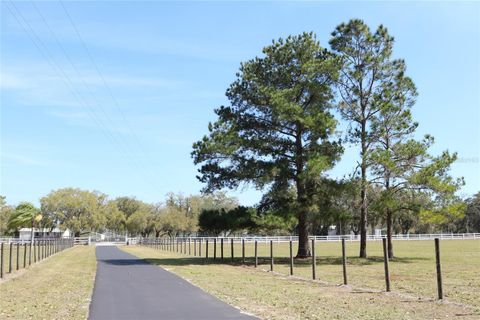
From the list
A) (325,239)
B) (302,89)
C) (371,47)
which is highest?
(371,47)

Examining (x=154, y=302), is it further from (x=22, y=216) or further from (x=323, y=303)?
(x=22, y=216)

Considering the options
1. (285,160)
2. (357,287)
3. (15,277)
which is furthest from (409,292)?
(285,160)

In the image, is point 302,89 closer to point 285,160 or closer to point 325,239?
point 285,160

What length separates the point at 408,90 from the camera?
108 feet

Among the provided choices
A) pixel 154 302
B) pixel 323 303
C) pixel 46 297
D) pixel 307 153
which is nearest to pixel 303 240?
pixel 307 153

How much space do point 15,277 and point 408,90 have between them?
25342 mm

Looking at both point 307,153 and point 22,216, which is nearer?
point 307,153

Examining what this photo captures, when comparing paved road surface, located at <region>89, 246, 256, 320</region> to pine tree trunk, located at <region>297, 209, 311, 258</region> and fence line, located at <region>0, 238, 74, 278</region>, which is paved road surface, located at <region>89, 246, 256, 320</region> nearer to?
fence line, located at <region>0, 238, 74, 278</region>

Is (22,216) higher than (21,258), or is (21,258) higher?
(22,216)

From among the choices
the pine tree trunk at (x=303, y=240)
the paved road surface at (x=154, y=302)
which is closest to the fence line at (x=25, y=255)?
the paved road surface at (x=154, y=302)

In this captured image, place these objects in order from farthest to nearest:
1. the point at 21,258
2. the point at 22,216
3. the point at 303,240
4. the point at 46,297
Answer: the point at 22,216, the point at 21,258, the point at 303,240, the point at 46,297

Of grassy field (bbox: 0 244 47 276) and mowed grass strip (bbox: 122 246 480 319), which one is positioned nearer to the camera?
mowed grass strip (bbox: 122 246 480 319)

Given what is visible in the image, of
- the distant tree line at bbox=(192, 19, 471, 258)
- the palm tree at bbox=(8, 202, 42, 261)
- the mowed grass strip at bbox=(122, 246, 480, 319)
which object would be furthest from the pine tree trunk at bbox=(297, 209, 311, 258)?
the palm tree at bbox=(8, 202, 42, 261)

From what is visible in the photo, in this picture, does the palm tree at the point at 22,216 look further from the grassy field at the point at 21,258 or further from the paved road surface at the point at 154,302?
the paved road surface at the point at 154,302
